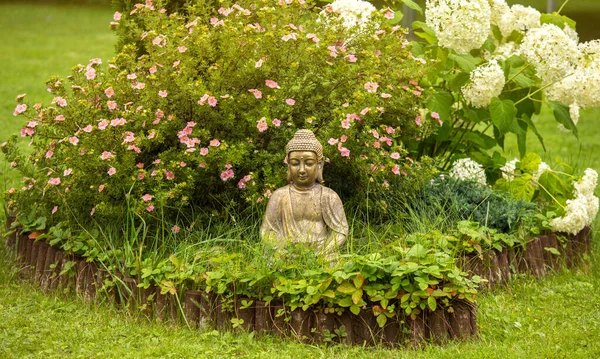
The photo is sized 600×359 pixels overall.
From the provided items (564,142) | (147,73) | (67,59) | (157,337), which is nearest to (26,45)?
(67,59)

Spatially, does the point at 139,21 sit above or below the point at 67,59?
above

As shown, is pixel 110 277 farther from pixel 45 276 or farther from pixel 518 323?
pixel 518 323

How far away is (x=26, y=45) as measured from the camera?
61.3 ft

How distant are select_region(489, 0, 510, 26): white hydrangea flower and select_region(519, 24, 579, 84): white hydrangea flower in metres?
0.67

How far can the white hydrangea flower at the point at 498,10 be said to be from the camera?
7523mm

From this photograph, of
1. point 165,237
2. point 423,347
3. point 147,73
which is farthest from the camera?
point 147,73

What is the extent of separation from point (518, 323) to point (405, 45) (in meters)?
2.29

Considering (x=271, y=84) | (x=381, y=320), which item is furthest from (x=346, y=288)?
(x=271, y=84)

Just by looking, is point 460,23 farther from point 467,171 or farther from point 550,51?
point 467,171

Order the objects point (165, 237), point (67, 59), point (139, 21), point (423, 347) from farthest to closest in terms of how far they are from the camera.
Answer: point (67, 59) → point (139, 21) → point (165, 237) → point (423, 347)

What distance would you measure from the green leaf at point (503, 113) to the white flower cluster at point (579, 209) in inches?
28.4

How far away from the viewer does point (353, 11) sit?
23.2 ft

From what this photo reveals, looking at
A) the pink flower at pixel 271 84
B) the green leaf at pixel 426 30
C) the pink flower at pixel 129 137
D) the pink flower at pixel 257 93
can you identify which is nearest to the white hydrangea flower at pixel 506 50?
the green leaf at pixel 426 30

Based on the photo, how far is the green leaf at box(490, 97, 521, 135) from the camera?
6.75 m
